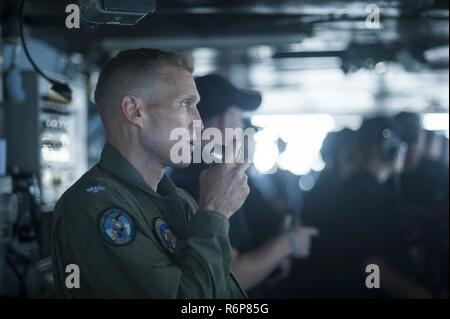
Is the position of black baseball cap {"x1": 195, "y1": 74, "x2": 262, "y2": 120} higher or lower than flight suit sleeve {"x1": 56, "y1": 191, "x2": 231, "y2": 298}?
higher

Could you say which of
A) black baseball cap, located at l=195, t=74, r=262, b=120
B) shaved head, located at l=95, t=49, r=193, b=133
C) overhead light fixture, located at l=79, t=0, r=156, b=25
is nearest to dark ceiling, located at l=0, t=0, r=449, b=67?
black baseball cap, located at l=195, t=74, r=262, b=120

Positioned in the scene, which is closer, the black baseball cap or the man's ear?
the man's ear

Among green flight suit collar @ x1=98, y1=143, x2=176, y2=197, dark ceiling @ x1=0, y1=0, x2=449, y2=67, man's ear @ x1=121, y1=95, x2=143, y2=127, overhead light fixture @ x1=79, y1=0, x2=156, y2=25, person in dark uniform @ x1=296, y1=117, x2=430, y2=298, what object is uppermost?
dark ceiling @ x1=0, y1=0, x2=449, y2=67

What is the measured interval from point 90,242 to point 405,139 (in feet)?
8.26

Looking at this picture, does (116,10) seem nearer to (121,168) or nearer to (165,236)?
(121,168)

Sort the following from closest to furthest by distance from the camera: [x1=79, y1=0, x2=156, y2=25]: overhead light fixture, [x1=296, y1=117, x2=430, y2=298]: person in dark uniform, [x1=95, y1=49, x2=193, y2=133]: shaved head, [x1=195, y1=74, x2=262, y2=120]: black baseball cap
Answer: [x1=95, y1=49, x2=193, y2=133]: shaved head → [x1=79, y1=0, x2=156, y2=25]: overhead light fixture → [x1=195, y1=74, x2=262, y2=120]: black baseball cap → [x1=296, y1=117, x2=430, y2=298]: person in dark uniform

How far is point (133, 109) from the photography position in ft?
3.65

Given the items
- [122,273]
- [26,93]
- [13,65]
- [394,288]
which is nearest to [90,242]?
[122,273]

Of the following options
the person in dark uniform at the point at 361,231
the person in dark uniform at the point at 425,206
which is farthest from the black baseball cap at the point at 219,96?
the person in dark uniform at the point at 425,206

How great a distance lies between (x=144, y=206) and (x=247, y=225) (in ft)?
2.58

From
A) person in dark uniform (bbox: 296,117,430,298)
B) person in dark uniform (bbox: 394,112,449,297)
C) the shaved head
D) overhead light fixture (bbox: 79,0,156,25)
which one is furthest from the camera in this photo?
person in dark uniform (bbox: 394,112,449,297)

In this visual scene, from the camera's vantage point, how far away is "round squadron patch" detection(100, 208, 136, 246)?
0.99 meters

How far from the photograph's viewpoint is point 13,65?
2721 millimetres

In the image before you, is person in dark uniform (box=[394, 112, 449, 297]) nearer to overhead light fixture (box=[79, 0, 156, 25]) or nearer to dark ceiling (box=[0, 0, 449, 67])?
dark ceiling (box=[0, 0, 449, 67])
